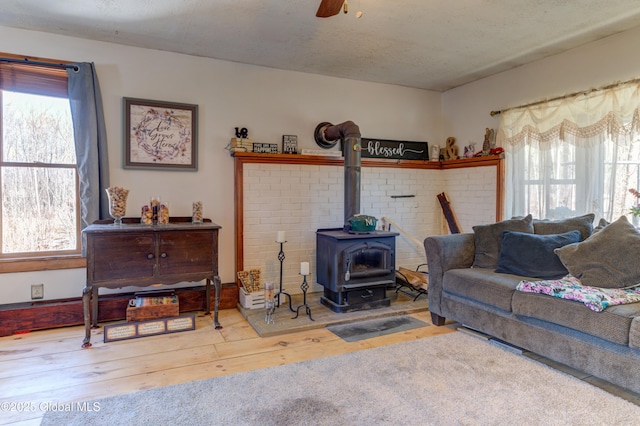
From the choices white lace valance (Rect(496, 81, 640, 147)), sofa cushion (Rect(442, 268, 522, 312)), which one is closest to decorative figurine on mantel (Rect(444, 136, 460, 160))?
white lace valance (Rect(496, 81, 640, 147))

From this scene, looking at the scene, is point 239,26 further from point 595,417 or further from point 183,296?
point 595,417

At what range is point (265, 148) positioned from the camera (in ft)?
13.1

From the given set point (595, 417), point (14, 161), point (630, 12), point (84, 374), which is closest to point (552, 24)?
point (630, 12)

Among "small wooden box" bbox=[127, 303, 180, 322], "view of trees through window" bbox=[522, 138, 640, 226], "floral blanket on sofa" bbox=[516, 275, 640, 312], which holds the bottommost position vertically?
"small wooden box" bbox=[127, 303, 180, 322]

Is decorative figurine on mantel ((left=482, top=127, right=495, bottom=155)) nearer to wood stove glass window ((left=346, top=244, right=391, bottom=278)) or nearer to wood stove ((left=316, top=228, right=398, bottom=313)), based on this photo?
wood stove ((left=316, top=228, right=398, bottom=313))

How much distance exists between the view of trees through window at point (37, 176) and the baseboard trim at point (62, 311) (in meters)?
0.51

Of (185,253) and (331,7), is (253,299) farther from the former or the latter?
(331,7)

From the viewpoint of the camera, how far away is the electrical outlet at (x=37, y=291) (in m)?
3.31

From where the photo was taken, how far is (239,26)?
3.15 metres

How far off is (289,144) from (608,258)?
2.97 m

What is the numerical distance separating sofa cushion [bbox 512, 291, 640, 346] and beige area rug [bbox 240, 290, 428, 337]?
1.23 meters

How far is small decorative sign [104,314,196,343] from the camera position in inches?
119

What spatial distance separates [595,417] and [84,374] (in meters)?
2.98

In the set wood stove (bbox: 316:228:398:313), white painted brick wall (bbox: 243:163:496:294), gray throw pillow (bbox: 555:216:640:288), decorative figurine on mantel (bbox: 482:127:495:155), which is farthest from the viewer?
decorative figurine on mantel (bbox: 482:127:495:155)
